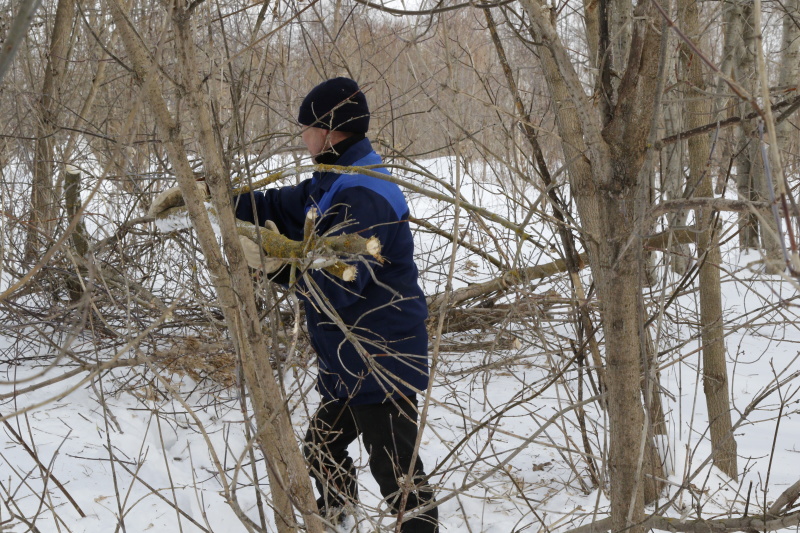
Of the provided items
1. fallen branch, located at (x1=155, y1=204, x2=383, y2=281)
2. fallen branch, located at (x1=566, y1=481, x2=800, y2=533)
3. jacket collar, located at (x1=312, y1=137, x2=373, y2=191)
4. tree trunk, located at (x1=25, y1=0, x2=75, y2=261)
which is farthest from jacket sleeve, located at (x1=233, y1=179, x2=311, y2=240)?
tree trunk, located at (x1=25, y1=0, x2=75, y2=261)

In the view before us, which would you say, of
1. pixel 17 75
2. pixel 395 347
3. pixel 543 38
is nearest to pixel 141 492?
pixel 395 347

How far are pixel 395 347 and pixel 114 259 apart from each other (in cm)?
251

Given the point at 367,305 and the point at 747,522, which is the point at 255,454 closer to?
the point at 367,305

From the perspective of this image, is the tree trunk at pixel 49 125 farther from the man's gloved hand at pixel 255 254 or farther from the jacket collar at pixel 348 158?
the man's gloved hand at pixel 255 254

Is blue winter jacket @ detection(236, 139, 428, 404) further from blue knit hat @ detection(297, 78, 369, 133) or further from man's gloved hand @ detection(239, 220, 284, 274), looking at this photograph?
man's gloved hand @ detection(239, 220, 284, 274)

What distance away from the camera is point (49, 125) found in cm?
439

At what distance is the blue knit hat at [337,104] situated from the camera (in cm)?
271

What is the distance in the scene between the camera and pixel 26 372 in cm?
399

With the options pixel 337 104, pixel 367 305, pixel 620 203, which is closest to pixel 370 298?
pixel 367 305

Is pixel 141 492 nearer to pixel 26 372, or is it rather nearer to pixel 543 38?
pixel 26 372

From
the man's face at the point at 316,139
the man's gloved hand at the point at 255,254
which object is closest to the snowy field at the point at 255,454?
the man's gloved hand at the point at 255,254

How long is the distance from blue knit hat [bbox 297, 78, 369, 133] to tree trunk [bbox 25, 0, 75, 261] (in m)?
2.39

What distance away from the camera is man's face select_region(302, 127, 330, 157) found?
266cm

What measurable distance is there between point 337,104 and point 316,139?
177 millimetres
